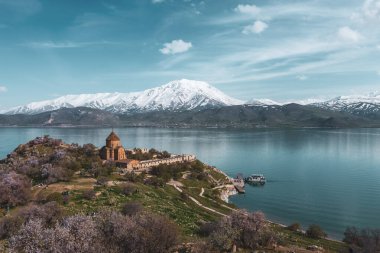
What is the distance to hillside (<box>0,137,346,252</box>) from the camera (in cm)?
1941

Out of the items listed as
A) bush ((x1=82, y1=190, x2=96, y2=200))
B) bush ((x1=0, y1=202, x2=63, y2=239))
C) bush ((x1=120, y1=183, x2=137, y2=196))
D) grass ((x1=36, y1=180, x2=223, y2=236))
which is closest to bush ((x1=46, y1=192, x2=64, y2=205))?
grass ((x1=36, y1=180, x2=223, y2=236))

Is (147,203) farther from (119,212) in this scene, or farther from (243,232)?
(243,232)

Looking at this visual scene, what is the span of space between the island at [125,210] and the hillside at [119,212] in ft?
0.21

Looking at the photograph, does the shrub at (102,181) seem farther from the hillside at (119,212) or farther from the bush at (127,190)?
the bush at (127,190)

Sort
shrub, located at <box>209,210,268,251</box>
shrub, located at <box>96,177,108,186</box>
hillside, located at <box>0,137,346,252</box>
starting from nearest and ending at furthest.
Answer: hillside, located at <box>0,137,346,252</box> < shrub, located at <box>209,210,268,251</box> < shrub, located at <box>96,177,108,186</box>

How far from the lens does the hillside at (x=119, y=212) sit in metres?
19.4

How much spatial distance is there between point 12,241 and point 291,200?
187 feet

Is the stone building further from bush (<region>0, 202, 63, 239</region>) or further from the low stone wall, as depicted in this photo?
bush (<region>0, 202, 63, 239</region>)

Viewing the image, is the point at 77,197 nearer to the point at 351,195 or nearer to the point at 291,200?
the point at 291,200

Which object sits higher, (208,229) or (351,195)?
(208,229)

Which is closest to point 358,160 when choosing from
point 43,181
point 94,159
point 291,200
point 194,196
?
point 291,200

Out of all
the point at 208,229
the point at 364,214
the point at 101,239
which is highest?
the point at 101,239

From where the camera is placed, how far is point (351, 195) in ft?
230

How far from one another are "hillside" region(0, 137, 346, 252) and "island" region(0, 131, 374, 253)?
2.5 inches
